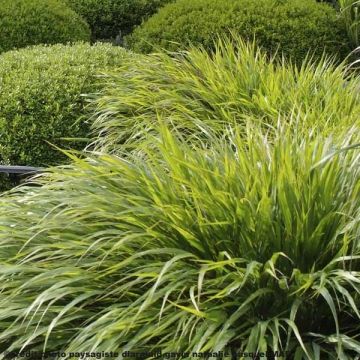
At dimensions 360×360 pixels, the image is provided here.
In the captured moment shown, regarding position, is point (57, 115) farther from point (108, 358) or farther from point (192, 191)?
point (108, 358)

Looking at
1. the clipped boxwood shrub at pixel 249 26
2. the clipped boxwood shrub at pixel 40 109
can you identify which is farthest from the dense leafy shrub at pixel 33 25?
the clipped boxwood shrub at pixel 40 109

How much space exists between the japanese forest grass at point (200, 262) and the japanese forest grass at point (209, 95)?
1429 mm

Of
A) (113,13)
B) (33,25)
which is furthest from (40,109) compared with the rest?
(113,13)

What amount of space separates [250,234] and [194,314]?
388 mm

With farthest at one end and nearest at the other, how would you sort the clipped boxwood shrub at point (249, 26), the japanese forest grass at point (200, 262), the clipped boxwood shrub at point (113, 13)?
1. the clipped boxwood shrub at point (113, 13)
2. the clipped boxwood shrub at point (249, 26)
3. the japanese forest grass at point (200, 262)

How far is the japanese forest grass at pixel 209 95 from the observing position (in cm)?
456

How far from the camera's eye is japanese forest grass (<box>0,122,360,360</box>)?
255cm

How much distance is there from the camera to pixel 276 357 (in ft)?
7.95

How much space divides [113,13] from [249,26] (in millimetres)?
2198

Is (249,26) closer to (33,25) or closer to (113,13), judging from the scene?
(33,25)

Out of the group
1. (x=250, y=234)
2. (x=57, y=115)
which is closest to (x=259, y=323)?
(x=250, y=234)

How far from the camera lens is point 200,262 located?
9.14 feet

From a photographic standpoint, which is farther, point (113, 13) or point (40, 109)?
point (113, 13)

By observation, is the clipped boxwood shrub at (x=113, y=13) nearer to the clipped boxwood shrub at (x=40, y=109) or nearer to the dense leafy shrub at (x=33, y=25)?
the dense leafy shrub at (x=33, y=25)
